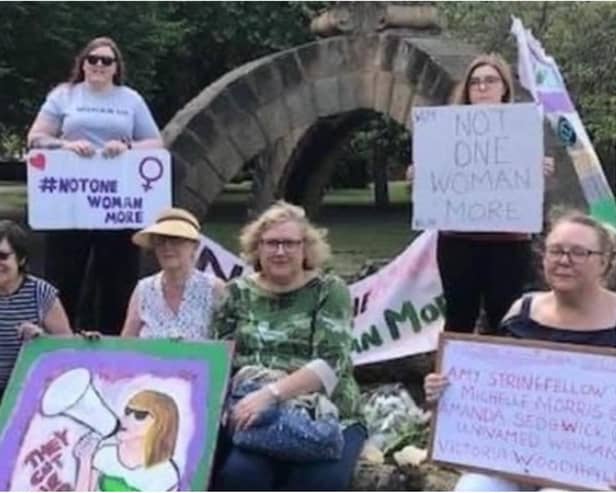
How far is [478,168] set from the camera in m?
6.23

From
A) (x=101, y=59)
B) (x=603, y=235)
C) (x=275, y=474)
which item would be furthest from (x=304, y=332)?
(x=101, y=59)

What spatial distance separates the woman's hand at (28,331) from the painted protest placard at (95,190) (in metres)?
1.38

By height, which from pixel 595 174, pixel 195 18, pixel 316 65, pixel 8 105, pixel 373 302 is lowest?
pixel 373 302

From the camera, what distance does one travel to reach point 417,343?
759 centimetres

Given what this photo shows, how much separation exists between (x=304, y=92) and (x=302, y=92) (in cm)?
1

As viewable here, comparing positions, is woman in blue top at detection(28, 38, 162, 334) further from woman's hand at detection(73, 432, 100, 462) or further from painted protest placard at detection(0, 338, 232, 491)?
woman's hand at detection(73, 432, 100, 462)

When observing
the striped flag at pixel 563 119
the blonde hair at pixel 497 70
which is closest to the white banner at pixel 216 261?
the striped flag at pixel 563 119

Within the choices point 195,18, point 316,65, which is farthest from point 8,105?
point 316,65

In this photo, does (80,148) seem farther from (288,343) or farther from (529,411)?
(529,411)

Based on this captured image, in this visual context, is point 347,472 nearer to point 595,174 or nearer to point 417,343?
point 417,343

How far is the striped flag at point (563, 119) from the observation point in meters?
7.45

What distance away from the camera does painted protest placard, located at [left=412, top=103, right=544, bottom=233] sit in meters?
6.01

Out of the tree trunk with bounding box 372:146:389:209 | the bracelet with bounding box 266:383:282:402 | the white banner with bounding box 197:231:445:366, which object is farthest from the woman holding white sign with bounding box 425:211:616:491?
the tree trunk with bounding box 372:146:389:209

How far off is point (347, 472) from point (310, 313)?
578 mm
